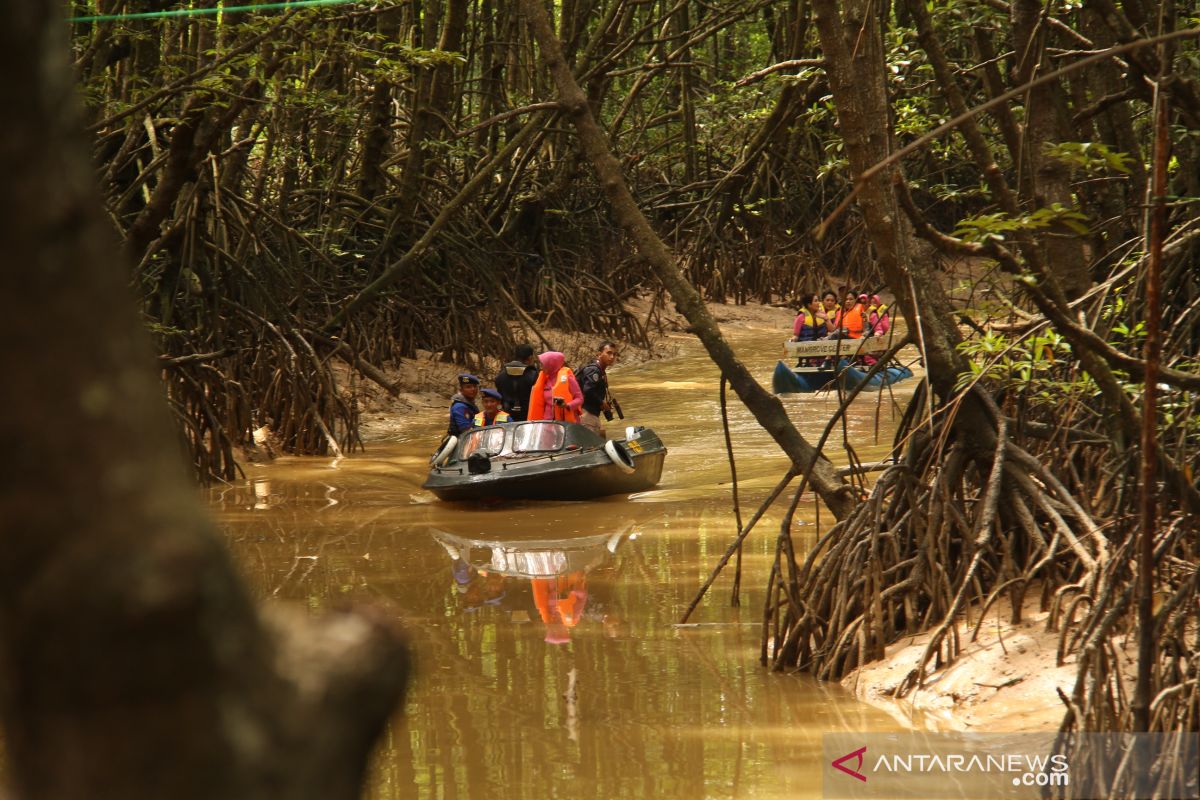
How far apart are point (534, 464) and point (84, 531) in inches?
390

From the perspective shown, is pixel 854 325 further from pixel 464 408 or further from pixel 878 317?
pixel 878 317

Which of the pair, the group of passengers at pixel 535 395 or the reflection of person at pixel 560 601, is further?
the group of passengers at pixel 535 395

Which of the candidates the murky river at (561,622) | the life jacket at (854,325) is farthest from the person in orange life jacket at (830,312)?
the murky river at (561,622)

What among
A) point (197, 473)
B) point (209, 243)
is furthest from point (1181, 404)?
point (209, 243)

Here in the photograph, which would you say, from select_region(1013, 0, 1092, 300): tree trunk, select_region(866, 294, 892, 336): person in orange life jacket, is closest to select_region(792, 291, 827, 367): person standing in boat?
select_region(866, 294, 892, 336): person in orange life jacket

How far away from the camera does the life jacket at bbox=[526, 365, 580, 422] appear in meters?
11.4

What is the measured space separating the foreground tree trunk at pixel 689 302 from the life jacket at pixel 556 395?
4.34 meters

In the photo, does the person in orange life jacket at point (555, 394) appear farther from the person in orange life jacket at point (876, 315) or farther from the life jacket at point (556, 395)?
the person in orange life jacket at point (876, 315)

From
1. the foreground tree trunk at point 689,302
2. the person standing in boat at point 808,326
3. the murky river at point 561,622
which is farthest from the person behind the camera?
the person standing in boat at point 808,326

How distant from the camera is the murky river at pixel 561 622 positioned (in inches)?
200

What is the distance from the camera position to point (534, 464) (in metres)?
10.7

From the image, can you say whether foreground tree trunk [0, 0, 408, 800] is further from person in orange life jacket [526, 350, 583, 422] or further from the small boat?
person in orange life jacket [526, 350, 583, 422]

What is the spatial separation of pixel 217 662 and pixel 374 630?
0.15 m

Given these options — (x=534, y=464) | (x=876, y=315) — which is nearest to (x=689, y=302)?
(x=534, y=464)
